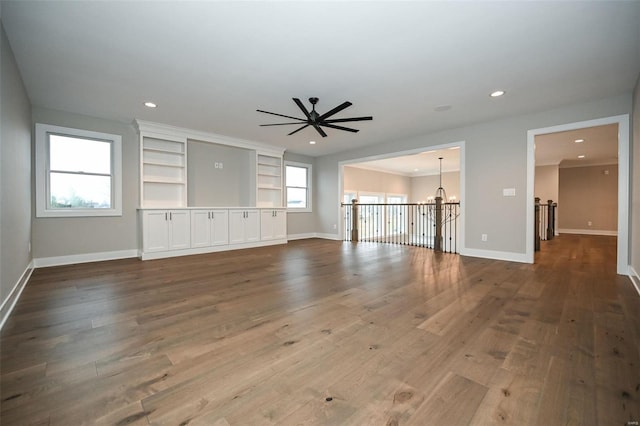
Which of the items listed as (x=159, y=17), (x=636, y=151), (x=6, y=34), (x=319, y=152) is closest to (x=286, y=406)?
(x=159, y=17)

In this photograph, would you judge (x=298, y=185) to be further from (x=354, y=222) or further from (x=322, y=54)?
(x=322, y=54)

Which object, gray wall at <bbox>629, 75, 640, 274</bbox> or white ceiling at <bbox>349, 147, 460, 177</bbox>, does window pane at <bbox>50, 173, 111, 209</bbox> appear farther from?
gray wall at <bbox>629, 75, 640, 274</bbox>

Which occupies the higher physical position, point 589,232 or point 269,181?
point 269,181

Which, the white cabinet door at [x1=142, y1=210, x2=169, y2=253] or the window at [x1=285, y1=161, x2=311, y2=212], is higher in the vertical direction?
the window at [x1=285, y1=161, x2=311, y2=212]

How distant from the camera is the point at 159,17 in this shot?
7.33ft

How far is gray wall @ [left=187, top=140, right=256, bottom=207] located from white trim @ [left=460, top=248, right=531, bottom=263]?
4798mm

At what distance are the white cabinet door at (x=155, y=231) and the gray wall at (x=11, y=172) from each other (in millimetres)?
1562

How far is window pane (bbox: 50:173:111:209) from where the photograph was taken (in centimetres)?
442

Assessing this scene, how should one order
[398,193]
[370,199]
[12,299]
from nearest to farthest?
1. [12,299]
2. [370,199]
3. [398,193]

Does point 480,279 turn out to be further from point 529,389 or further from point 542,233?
point 542,233

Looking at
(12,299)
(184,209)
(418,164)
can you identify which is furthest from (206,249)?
(418,164)

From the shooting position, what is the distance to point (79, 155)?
4633 millimetres

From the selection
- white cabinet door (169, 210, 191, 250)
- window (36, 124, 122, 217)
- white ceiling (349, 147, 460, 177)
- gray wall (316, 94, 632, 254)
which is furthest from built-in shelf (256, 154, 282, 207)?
gray wall (316, 94, 632, 254)

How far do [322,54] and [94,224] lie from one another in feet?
15.6
